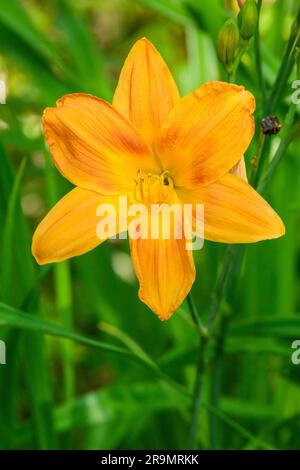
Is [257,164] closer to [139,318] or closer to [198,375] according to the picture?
[198,375]

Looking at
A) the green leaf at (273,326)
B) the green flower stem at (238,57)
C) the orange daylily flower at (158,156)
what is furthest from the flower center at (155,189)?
the green leaf at (273,326)

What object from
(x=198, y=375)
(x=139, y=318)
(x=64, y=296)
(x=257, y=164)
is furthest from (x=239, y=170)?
(x=139, y=318)

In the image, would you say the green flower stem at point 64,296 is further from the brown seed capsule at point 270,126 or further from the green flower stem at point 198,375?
the brown seed capsule at point 270,126

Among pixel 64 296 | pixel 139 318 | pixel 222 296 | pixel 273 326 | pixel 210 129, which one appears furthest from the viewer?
pixel 139 318

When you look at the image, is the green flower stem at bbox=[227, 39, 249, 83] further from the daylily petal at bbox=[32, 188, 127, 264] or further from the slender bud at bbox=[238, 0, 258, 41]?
the daylily petal at bbox=[32, 188, 127, 264]

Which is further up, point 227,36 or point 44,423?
point 227,36

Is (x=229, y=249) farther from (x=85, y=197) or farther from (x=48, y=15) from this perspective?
(x=48, y=15)

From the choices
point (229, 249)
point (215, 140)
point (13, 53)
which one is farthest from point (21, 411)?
point (215, 140)
